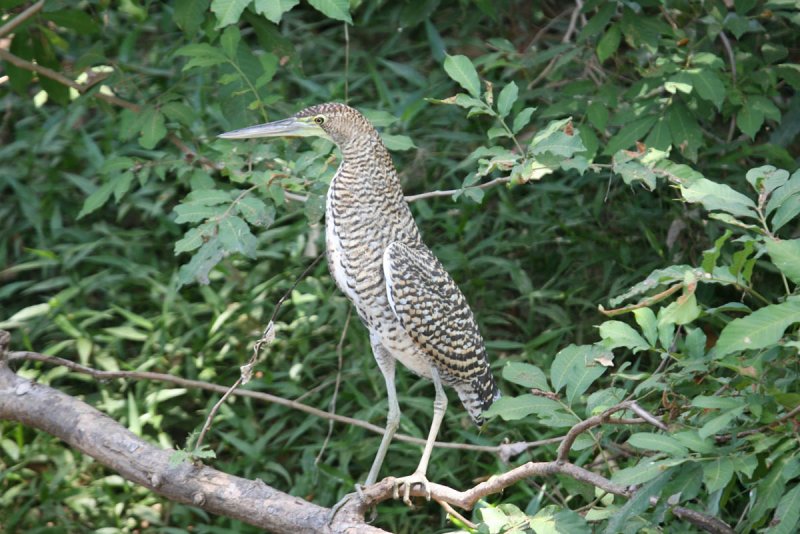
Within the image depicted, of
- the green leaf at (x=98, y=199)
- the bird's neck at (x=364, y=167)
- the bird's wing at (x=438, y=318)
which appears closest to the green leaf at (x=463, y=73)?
the bird's neck at (x=364, y=167)

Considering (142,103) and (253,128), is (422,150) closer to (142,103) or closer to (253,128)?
(142,103)

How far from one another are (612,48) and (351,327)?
2.01m

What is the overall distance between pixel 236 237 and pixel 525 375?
118 centimetres

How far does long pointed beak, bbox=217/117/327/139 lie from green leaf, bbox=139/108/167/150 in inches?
23.5

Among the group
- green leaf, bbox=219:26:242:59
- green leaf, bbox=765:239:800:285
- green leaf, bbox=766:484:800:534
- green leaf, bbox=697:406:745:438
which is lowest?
green leaf, bbox=766:484:800:534

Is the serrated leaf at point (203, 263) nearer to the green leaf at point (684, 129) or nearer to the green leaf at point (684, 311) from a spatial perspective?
the green leaf at point (684, 311)

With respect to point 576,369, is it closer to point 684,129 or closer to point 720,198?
point 720,198

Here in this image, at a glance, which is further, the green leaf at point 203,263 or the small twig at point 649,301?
the green leaf at point 203,263

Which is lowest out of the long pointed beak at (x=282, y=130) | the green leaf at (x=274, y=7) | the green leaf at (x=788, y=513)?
the green leaf at (x=788, y=513)

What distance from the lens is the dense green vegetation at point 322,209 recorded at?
4.05 metres

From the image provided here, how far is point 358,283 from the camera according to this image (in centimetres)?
405

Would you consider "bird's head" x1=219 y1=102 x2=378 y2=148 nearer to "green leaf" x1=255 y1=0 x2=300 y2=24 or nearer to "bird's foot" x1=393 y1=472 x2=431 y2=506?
"green leaf" x1=255 y1=0 x2=300 y2=24

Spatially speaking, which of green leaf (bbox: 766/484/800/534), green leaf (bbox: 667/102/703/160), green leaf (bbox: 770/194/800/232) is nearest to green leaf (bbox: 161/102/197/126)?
green leaf (bbox: 667/102/703/160)

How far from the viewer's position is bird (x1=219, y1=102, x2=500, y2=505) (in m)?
4.01
